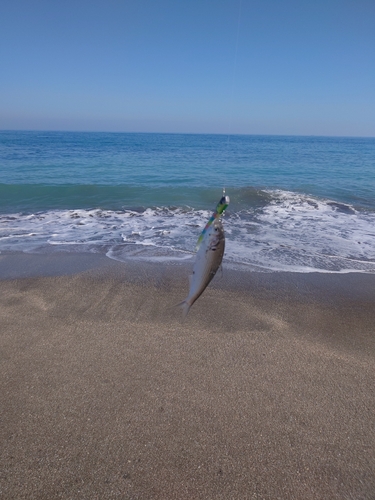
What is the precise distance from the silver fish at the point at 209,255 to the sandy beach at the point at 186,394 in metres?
2.03

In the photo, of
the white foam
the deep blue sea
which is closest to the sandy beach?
the white foam

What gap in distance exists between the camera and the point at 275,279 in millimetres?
7223

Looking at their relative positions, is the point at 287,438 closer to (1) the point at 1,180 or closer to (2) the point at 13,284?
(2) the point at 13,284

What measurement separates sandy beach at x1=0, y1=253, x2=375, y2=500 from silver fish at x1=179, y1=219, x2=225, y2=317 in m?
2.03

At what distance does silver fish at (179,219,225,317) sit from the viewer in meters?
2.03

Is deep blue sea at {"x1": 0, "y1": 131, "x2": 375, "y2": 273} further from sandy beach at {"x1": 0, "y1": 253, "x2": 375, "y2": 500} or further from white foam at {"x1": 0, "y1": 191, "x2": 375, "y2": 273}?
sandy beach at {"x1": 0, "y1": 253, "x2": 375, "y2": 500}

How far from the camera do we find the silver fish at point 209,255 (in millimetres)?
2025

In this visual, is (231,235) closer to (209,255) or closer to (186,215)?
(186,215)

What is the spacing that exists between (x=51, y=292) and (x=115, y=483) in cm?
406

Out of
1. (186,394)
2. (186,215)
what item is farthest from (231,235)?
(186,394)

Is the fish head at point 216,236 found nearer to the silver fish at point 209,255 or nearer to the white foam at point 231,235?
the silver fish at point 209,255

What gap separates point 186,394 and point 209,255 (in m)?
2.54

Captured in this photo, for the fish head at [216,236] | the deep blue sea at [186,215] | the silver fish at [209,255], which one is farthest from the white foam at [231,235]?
the fish head at [216,236]

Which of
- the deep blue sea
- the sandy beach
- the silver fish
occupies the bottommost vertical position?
the deep blue sea
